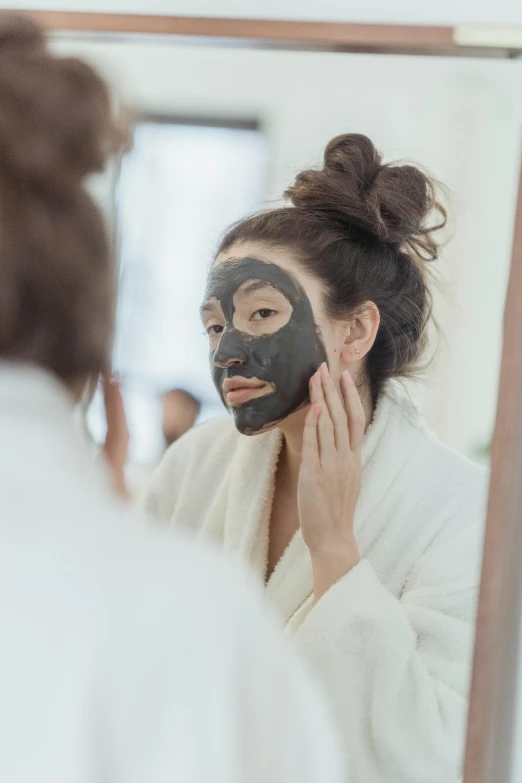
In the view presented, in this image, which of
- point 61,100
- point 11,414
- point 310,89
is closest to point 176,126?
point 310,89

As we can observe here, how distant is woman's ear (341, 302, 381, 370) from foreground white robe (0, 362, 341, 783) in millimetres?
318

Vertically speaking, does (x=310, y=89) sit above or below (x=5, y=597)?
above

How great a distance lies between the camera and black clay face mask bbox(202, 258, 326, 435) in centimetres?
67

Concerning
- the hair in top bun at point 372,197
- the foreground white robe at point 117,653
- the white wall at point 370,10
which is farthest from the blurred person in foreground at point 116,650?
the white wall at point 370,10

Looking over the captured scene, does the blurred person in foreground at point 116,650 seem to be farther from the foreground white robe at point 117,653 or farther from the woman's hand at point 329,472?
the woman's hand at point 329,472

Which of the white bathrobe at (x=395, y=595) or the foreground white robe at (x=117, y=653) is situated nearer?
the foreground white robe at (x=117, y=653)

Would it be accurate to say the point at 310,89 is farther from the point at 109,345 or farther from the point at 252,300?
the point at 109,345

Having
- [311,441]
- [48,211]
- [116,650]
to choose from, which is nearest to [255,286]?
[311,441]

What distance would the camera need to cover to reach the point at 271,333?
2.19 feet

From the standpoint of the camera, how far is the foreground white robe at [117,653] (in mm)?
358

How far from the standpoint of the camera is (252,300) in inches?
26.5

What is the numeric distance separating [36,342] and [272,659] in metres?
0.19

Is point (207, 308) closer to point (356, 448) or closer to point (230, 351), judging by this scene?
point (230, 351)

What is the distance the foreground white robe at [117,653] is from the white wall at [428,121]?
1.13ft
